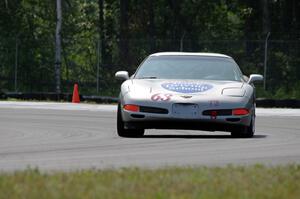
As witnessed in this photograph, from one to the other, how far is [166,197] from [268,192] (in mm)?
964

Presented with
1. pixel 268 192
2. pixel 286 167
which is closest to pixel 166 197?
pixel 268 192

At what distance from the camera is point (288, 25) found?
5109cm

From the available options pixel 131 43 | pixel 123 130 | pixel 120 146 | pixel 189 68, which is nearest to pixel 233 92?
pixel 189 68

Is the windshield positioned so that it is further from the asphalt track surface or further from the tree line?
the tree line

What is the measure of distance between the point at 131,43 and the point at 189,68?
18902mm

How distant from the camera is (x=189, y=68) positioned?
17781 mm

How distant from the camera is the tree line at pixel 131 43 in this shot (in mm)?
35441

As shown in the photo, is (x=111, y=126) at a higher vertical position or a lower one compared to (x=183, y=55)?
lower

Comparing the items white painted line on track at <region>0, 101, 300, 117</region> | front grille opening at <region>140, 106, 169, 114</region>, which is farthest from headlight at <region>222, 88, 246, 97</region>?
white painted line on track at <region>0, 101, 300, 117</region>

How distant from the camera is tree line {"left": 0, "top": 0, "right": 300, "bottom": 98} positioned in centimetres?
3544

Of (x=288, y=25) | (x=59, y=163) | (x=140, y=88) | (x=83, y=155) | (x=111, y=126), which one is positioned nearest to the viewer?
(x=59, y=163)

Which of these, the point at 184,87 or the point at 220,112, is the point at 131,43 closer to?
the point at 184,87

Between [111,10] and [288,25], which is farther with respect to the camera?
[111,10]

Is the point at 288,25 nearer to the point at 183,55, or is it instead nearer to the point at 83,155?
the point at 183,55
